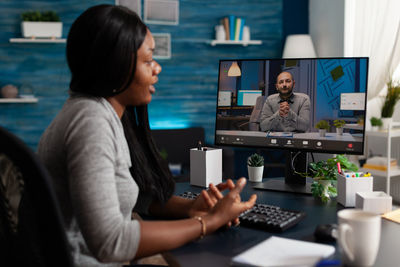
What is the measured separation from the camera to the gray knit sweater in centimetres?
98

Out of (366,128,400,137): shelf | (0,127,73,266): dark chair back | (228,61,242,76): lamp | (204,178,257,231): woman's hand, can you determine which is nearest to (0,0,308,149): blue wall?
(366,128,400,137): shelf

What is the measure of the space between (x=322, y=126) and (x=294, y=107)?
0.14 metres

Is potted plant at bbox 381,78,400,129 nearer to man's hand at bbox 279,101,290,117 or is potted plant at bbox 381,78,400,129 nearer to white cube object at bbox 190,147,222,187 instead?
man's hand at bbox 279,101,290,117

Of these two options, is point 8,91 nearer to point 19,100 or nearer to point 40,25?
point 19,100

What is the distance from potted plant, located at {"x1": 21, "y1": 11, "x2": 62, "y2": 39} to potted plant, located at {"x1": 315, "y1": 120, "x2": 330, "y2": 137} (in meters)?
3.23

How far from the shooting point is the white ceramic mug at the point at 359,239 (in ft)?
2.98

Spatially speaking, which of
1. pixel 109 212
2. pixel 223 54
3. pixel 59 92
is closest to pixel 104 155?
pixel 109 212

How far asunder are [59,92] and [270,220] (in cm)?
365

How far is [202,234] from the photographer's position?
114 centimetres

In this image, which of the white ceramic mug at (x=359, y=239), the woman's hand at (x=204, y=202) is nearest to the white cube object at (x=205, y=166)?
the woman's hand at (x=204, y=202)

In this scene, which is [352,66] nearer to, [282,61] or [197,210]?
[282,61]

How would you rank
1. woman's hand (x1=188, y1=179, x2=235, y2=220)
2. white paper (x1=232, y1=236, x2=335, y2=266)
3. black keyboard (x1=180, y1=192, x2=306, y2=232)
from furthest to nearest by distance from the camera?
woman's hand (x1=188, y1=179, x2=235, y2=220)
black keyboard (x1=180, y1=192, x2=306, y2=232)
white paper (x1=232, y1=236, x2=335, y2=266)

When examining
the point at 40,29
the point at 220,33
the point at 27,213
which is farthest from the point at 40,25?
the point at 27,213

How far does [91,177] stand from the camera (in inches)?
38.6
